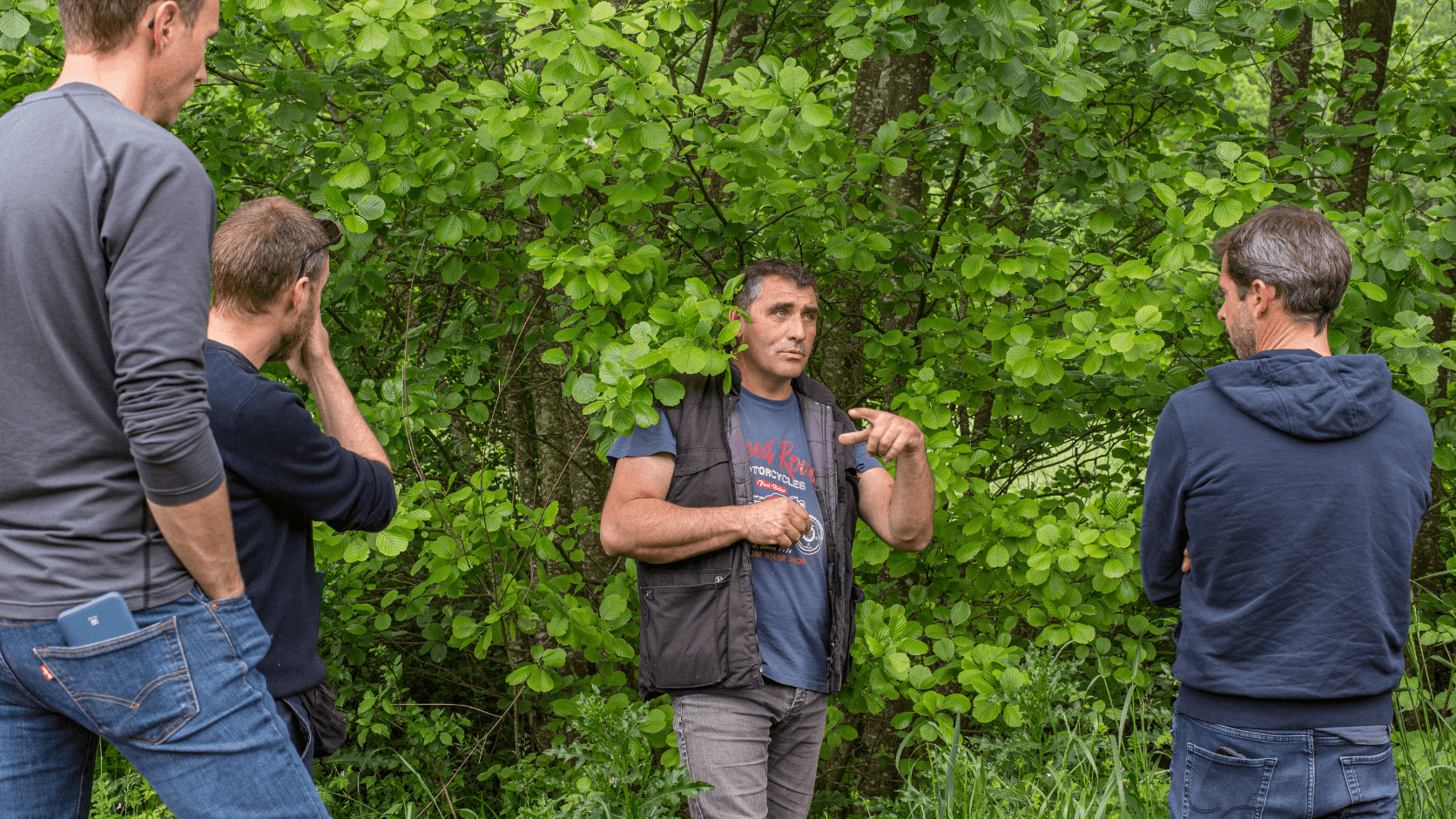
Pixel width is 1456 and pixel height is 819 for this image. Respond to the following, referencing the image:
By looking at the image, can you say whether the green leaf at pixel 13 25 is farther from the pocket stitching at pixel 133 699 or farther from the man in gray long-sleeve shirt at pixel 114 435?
the pocket stitching at pixel 133 699

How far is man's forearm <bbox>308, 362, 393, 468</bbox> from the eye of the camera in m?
2.11

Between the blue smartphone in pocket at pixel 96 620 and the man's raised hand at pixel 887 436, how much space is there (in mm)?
1694

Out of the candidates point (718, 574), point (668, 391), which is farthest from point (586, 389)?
point (718, 574)

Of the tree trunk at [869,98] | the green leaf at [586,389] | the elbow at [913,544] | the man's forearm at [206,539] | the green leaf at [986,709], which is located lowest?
the green leaf at [986,709]

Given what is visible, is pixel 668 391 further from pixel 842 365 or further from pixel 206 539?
pixel 842 365

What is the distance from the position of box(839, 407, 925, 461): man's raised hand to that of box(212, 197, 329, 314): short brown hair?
138cm

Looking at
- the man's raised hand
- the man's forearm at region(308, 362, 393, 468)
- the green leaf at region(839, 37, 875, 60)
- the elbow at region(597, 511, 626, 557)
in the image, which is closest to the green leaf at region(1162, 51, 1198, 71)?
the green leaf at region(839, 37, 875, 60)

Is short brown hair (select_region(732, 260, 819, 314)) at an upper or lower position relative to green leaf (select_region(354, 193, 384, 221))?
lower

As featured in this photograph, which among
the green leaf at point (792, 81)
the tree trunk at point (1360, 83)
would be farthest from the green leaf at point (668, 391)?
the tree trunk at point (1360, 83)

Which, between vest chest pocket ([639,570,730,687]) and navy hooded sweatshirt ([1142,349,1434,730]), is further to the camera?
vest chest pocket ([639,570,730,687])

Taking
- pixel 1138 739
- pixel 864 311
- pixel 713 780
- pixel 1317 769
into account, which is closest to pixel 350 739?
pixel 713 780

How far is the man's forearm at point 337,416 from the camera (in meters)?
2.11

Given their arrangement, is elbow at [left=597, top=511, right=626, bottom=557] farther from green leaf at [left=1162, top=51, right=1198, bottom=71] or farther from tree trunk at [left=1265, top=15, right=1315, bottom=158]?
tree trunk at [left=1265, top=15, right=1315, bottom=158]

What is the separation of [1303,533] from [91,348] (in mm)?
2078
